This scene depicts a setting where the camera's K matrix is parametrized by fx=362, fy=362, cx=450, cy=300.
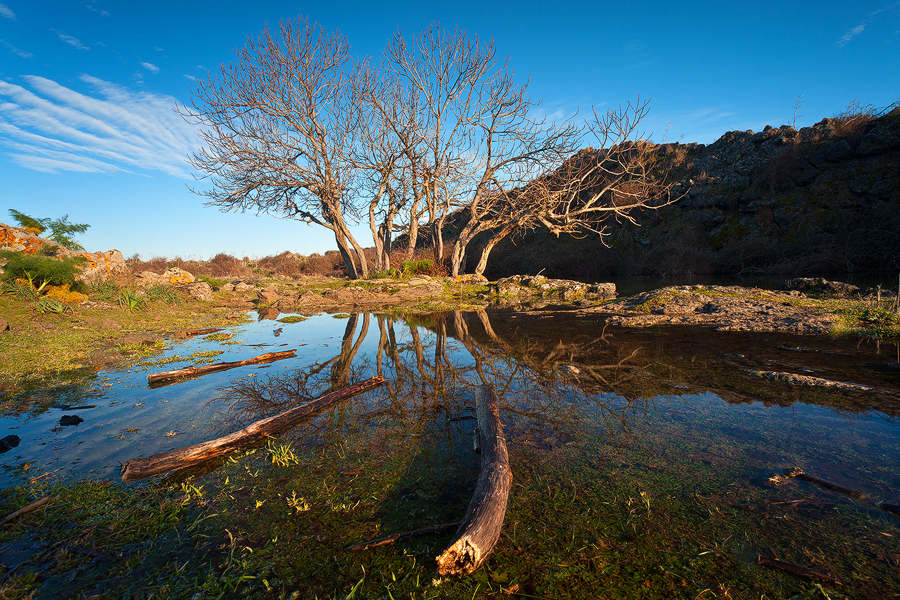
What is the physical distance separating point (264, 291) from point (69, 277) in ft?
17.8

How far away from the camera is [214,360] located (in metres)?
5.27

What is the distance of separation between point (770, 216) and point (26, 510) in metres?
32.7

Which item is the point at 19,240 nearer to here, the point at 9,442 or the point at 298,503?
the point at 9,442

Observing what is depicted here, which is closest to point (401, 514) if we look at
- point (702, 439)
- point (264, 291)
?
point (702, 439)

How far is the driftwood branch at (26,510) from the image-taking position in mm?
1866

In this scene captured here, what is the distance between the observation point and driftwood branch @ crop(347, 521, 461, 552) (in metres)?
1.77

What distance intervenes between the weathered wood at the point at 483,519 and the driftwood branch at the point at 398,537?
0.21m

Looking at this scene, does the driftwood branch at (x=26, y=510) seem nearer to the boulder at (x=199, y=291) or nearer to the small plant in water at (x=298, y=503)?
the small plant in water at (x=298, y=503)

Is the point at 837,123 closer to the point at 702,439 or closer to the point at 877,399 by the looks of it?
the point at 877,399

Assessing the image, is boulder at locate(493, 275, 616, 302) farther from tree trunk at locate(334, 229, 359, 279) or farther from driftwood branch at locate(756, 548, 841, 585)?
driftwood branch at locate(756, 548, 841, 585)

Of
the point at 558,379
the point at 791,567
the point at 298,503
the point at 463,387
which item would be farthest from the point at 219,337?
the point at 791,567

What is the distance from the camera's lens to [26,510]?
196cm

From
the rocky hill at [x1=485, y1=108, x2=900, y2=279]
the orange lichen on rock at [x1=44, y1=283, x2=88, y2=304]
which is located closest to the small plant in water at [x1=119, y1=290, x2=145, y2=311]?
the orange lichen on rock at [x1=44, y1=283, x2=88, y2=304]

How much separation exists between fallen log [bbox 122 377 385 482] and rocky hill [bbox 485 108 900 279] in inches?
580
